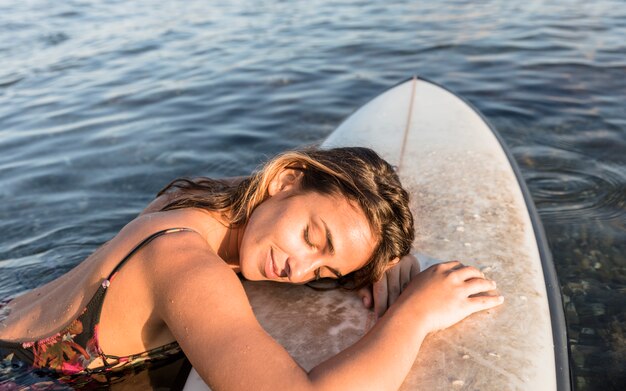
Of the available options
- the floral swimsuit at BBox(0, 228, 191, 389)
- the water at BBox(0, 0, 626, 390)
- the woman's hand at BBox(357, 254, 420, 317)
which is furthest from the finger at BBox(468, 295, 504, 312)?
the floral swimsuit at BBox(0, 228, 191, 389)

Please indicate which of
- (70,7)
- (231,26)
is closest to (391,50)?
(231,26)

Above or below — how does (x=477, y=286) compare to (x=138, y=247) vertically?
below

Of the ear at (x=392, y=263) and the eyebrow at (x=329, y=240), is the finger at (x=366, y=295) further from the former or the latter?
the eyebrow at (x=329, y=240)

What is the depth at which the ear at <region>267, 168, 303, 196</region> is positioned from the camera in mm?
2229

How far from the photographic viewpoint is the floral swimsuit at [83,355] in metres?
2.02

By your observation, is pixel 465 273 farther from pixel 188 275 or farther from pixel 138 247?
pixel 138 247

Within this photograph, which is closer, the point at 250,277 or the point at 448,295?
the point at 448,295

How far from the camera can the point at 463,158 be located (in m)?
3.42

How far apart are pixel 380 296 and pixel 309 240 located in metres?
0.33

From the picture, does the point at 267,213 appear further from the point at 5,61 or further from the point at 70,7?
the point at 70,7

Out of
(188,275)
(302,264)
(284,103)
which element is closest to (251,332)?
(188,275)

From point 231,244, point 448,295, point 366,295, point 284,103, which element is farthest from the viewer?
point 284,103

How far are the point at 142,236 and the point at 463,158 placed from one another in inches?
80.2

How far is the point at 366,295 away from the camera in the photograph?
2.16 metres
